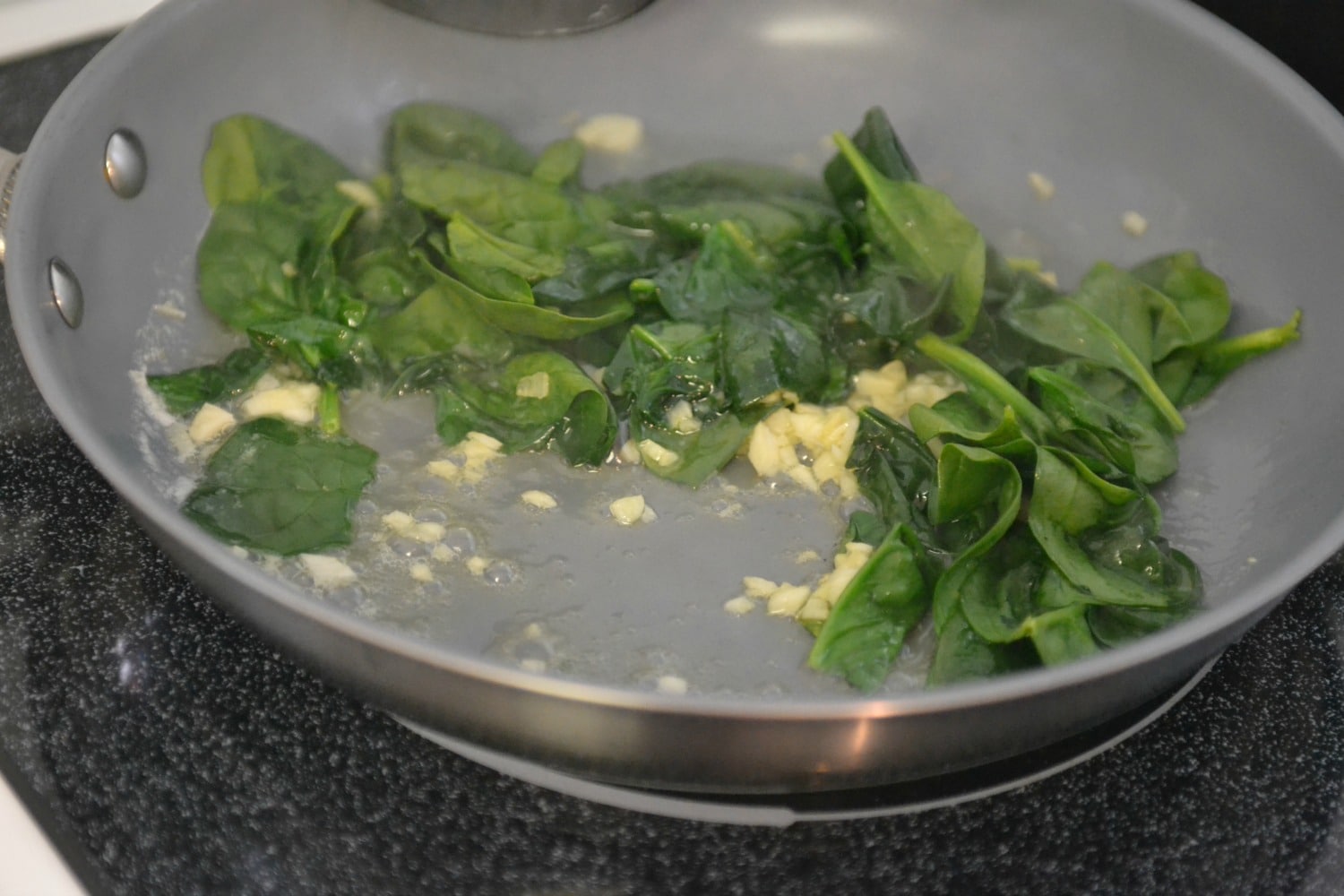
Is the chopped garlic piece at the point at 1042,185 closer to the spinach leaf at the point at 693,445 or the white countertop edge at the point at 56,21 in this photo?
the spinach leaf at the point at 693,445

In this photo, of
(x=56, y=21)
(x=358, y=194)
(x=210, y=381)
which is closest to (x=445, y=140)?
(x=358, y=194)

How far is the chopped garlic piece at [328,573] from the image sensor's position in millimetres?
824

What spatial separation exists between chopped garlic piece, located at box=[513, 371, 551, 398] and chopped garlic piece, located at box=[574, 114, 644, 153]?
0.92 feet

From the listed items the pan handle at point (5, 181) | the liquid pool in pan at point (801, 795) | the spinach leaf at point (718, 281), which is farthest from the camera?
the spinach leaf at point (718, 281)

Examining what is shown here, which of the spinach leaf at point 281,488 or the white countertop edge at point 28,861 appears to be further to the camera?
the spinach leaf at point 281,488

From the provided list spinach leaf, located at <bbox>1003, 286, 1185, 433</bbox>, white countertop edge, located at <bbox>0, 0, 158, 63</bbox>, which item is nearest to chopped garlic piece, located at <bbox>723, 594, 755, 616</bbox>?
spinach leaf, located at <bbox>1003, 286, 1185, 433</bbox>

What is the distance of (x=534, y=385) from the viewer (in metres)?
0.96

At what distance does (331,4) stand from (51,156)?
1.07ft

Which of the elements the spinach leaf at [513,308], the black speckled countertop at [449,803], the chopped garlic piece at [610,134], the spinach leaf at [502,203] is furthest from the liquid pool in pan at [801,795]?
the chopped garlic piece at [610,134]

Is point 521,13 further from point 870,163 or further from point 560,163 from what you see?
point 870,163

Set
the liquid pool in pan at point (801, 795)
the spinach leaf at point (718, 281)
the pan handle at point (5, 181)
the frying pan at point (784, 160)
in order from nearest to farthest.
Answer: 1. the frying pan at point (784, 160)
2. the liquid pool in pan at point (801, 795)
3. the pan handle at point (5, 181)
4. the spinach leaf at point (718, 281)

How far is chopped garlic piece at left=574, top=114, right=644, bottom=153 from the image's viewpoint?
3.76ft

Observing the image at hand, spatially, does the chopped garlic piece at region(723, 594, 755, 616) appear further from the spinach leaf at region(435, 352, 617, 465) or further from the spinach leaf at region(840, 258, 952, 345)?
the spinach leaf at region(840, 258, 952, 345)

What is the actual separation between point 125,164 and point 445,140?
269 millimetres
